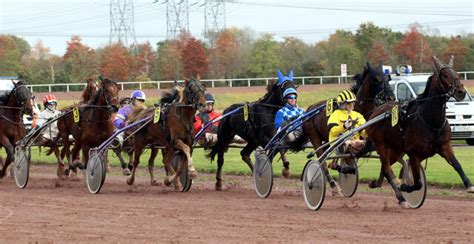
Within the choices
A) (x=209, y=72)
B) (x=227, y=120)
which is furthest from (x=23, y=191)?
(x=209, y=72)

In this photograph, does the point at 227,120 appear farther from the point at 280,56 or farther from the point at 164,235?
the point at 280,56

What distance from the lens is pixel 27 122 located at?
32.3 meters

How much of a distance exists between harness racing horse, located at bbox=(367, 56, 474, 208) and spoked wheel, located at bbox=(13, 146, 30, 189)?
6802 mm

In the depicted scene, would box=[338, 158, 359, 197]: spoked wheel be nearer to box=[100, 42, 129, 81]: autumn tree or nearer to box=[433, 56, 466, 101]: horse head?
box=[433, 56, 466, 101]: horse head

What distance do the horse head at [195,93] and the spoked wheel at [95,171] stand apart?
5.41 ft

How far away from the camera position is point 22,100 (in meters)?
17.7

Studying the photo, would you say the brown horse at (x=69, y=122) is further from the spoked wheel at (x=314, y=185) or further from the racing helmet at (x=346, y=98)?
the spoked wheel at (x=314, y=185)

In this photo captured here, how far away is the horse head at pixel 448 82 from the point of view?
10703 millimetres

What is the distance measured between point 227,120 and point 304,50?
53575 millimetres

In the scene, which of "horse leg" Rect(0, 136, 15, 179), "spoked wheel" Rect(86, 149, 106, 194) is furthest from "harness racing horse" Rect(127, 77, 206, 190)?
"horse leg" Rect(0, 136, 15, 179)

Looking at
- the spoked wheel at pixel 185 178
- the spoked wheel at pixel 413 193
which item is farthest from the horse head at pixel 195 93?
the spoked wheel at pixel 413 193

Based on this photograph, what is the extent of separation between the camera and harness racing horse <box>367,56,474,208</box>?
10836 millimetres

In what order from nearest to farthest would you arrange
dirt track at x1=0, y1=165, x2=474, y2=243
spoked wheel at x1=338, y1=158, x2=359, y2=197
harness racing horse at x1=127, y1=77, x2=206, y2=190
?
dirt track at x1=0, y1=165, x2=474, y2=243
spoked wheel at x1=338, y1=158, x2=359, y2=197
harness racing horse at x1=127, y1=77, x2=206, y2=190

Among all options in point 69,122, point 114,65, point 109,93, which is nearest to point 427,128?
point 109,93
